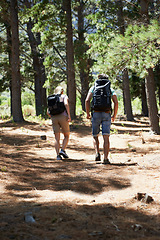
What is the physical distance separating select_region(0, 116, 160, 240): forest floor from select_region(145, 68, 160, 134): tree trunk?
4.23 meters

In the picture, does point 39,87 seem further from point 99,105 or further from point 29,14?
point 99,105

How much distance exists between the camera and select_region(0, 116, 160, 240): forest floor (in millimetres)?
2436

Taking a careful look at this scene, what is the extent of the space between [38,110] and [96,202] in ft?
53.8

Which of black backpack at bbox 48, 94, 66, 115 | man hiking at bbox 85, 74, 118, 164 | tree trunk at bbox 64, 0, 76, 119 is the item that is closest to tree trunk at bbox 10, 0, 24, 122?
tree trunk at bbox 64, 0, 76, 119

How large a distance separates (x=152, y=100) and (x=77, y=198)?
867 centimetres

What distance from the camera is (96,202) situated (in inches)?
133

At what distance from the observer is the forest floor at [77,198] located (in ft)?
7.99

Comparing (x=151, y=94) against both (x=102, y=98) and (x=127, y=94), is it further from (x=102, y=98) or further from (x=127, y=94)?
(x=127, y=94)

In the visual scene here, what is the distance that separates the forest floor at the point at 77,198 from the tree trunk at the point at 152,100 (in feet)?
13.9

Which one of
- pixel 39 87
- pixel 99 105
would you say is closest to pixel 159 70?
pixel 39 87

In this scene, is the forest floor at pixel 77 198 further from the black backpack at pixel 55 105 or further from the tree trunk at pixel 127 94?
the tree trunk at pixel 127 94

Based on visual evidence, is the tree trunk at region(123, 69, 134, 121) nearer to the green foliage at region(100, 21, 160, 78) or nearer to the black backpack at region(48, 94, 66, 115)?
the green foliage at region(100, 21, 160, 78)

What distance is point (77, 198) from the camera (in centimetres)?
353

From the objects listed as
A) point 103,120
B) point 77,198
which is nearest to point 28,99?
point 103,120
